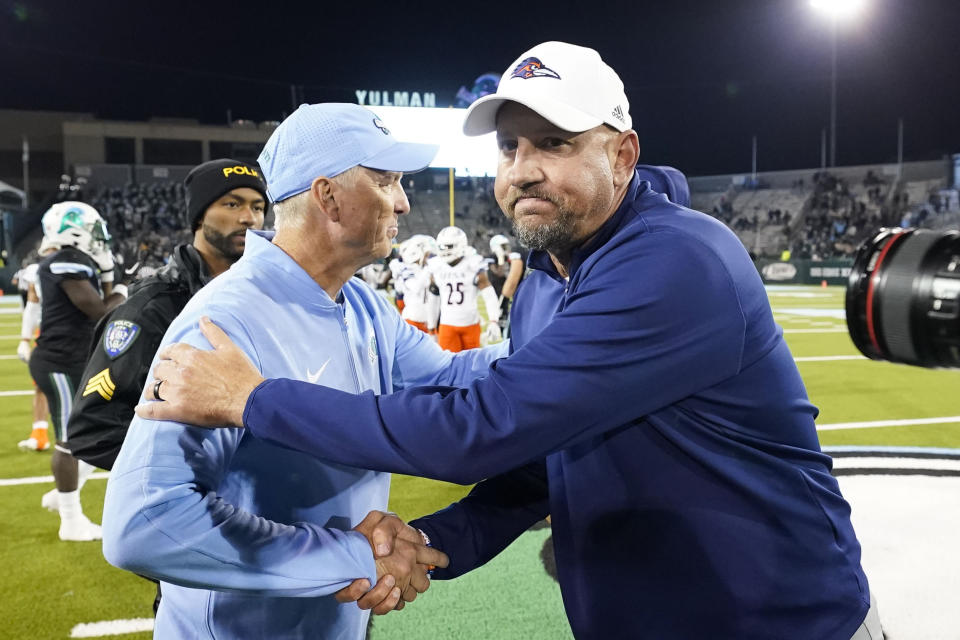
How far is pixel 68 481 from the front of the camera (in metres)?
4.82

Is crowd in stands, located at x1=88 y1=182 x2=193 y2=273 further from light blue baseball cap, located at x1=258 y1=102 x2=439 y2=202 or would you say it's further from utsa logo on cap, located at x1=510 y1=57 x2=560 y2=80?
utsa logo on cap, located at x1=510 y1=57 x2=560 y2=80

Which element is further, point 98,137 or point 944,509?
point 98,137

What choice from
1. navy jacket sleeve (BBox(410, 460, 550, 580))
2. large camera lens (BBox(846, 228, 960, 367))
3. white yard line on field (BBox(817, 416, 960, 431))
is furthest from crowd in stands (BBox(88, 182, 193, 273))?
large camera lens (BBox(846, 228, 960, 367))

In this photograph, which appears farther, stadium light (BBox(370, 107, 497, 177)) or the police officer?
stadium light (BBox(370, 107, 497, 177))

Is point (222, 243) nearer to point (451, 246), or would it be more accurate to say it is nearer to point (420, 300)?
point (451, 246)

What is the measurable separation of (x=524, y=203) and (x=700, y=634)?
42.0 inches

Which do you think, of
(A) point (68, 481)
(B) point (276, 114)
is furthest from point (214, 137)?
(A) point (68, 481)

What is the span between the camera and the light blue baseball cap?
1788 mm

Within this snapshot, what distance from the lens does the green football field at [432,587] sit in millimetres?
3512

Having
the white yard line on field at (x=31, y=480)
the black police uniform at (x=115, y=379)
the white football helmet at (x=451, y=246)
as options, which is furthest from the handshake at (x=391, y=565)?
the white football helmet at (x=451, y=246)

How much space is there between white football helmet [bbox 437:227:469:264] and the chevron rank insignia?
348 inches

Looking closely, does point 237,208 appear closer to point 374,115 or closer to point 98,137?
point 374,115

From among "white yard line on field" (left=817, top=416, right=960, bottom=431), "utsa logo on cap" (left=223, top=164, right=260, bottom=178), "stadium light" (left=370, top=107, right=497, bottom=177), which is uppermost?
"stadium light" (left=370, top=107, right=497, bottom=177)

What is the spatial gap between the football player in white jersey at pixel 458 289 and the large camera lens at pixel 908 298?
8793 millimetres
